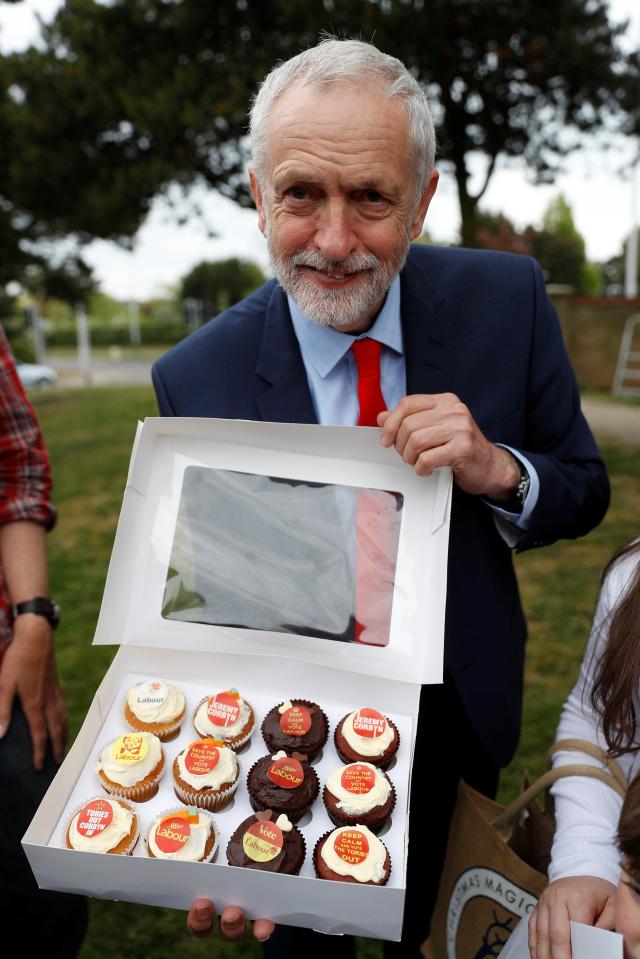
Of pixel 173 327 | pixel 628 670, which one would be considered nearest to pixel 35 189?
pixel 628 670

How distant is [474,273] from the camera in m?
1.93

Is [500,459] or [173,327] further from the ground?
[500,459]

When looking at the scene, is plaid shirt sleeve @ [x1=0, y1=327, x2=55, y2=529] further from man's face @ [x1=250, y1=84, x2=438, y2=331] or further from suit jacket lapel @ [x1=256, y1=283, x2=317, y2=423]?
man's face @ [x1=250, y1=84, x2=438, y2=331]

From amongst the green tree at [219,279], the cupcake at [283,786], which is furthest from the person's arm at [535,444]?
the green tree at [219,279]

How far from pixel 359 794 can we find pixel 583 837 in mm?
450

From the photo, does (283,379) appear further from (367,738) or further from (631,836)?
(631,836)

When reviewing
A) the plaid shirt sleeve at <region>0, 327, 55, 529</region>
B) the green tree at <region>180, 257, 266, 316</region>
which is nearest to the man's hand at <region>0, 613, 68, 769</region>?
the plaid shirt sleeve at <region>0, 327, 55, 529</region>

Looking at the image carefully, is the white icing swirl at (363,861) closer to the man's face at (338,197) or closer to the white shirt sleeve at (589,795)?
the white shirt sleeve at (589,795)

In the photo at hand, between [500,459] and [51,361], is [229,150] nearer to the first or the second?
[500,459]

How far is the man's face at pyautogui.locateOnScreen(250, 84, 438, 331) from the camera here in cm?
151

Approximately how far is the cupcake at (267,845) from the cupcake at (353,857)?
0.05 m

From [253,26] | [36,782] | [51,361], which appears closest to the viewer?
[36,782]

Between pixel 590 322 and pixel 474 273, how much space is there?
12.0 meters

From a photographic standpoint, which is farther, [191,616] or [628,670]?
[191,616]
